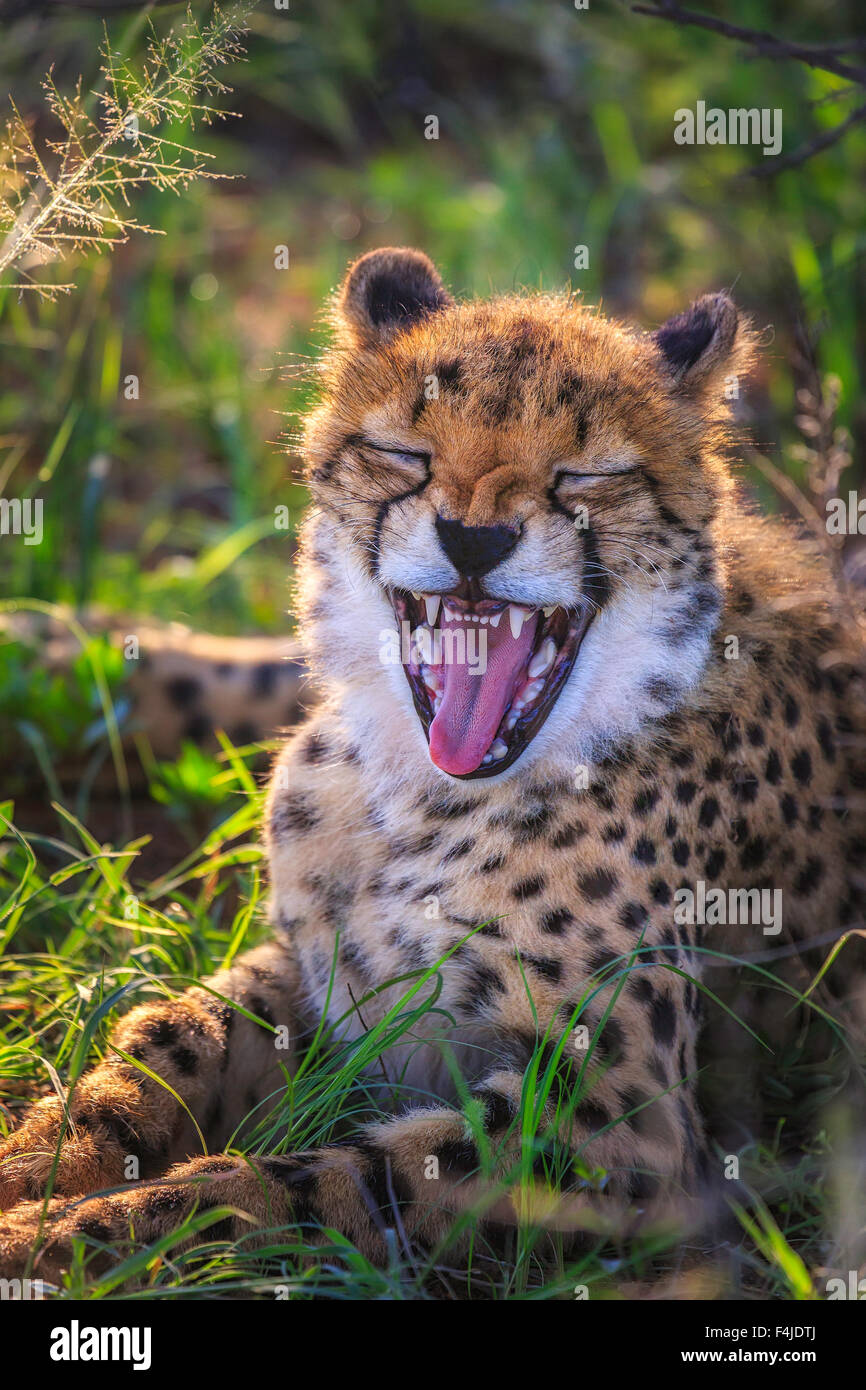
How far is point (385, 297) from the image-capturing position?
3.53 meters

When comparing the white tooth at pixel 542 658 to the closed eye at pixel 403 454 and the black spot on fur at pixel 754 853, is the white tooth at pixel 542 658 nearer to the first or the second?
the closed eye at pixel 403 454

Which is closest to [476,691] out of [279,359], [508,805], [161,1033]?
[508,805]

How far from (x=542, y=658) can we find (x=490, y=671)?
0.38ft

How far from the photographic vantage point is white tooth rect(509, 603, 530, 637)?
10.1 feet

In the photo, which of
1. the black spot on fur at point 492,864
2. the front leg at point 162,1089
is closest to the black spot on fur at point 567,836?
the black spot on fur at point 492,864

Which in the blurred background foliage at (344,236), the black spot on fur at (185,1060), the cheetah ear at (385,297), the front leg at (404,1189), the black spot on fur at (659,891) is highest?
the blurred background foliage at (344,236)

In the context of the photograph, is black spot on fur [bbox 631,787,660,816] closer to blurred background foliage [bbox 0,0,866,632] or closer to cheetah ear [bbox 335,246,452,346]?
cheetah ear [bbox 335,246,452,346]

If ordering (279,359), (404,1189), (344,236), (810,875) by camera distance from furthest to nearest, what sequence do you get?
(344,236) → (279,359) → (810,875) → (404,1189)

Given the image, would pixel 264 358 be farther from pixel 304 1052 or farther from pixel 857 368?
pixel 304 1052

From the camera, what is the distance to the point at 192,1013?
133 inches

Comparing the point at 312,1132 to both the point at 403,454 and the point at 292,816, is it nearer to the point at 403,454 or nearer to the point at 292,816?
the point at 292,816

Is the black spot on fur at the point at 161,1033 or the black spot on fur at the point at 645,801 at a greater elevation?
the black spot on fur at the point at 645,801

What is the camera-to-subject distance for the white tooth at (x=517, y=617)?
10.1 feet

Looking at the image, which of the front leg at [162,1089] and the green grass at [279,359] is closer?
the front leg at [162,1089]
